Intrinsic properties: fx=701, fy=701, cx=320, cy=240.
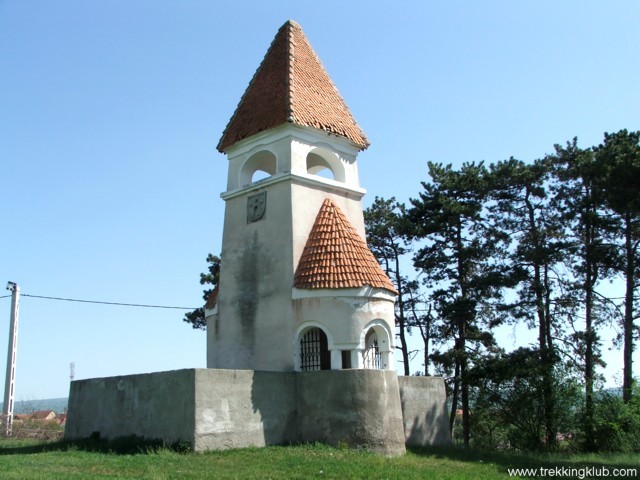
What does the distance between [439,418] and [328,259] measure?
215 inches

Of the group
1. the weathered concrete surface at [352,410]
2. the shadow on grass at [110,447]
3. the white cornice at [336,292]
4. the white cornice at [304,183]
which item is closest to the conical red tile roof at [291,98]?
the white cornice at [304,183]

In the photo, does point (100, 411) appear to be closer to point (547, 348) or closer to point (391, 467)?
point (391, 467)

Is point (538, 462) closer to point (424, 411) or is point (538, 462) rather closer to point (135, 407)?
point (424, 411)

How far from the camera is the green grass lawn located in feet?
38.7

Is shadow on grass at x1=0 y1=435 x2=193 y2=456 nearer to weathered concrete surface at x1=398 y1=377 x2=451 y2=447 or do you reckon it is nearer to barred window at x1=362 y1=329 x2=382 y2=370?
barred window at x1=362 y1=329 x2=382 y2=370

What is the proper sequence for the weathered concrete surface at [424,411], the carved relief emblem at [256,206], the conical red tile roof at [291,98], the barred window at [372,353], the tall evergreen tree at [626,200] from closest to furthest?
the barred window at [372,353], the weathered concrete surface at [424,411], the carved relief emblem at [256,206], the conical red tile roof at [291,98], the tall evergreen tree at [626,200]

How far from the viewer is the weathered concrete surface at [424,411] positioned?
59.0ft

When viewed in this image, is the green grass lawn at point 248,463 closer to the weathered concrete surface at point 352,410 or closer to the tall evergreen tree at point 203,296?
the weathered concrete surface at point 352,410

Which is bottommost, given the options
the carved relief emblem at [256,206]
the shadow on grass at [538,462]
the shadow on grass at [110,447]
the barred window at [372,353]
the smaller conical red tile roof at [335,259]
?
the shadow on grass at [538,462]

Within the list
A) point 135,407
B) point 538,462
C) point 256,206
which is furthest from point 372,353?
point 135,407

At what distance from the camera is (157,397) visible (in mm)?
15344

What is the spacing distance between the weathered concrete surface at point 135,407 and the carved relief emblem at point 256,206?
5.07 m

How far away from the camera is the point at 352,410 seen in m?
15.6

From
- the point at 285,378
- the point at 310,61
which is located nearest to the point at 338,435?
the point at 285,378
